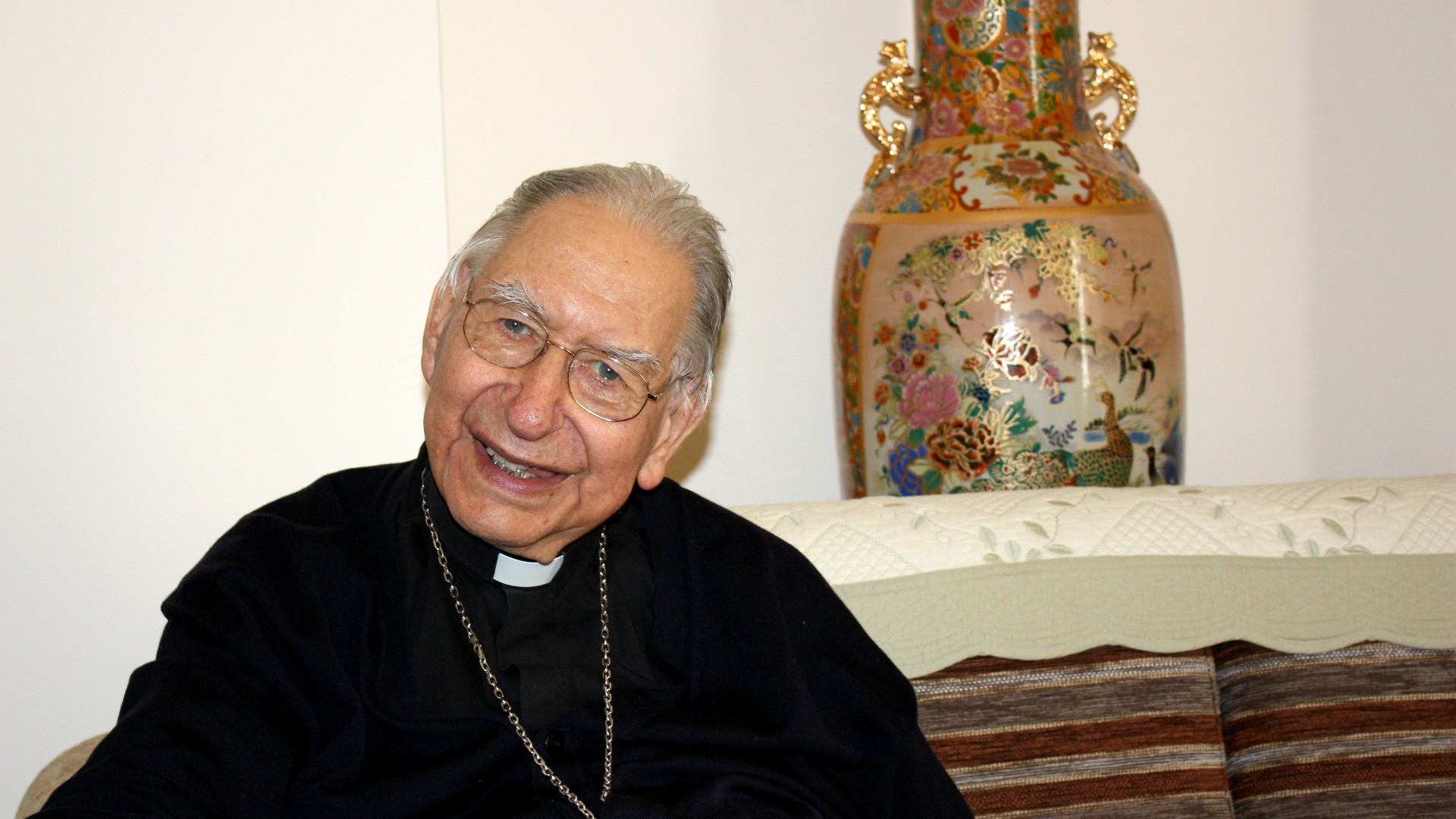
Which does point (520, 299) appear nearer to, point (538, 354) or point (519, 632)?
point (538, 354)

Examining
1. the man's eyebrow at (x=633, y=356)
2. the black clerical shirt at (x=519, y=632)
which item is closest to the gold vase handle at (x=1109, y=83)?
the man's eyebrow at (x=633, y=356)

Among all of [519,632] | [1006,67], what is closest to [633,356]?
[519,632]

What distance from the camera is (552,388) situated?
1457 millimetres

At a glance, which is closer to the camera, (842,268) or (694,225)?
(694,225)

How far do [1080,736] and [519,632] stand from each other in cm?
84

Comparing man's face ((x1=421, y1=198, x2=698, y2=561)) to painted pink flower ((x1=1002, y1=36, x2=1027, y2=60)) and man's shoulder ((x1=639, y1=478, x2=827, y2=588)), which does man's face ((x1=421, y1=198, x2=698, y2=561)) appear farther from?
painted pink flower ((x1=1002, y1=36, x2=1027, y2=60))

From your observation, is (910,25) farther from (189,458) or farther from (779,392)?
(189,458)

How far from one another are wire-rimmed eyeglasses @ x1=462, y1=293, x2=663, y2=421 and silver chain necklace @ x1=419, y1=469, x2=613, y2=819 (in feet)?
0.81

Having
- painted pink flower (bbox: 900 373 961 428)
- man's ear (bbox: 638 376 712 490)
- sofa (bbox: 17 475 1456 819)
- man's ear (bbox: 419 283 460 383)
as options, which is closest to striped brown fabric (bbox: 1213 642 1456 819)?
sofa (bbox: 17 475 1456 819)

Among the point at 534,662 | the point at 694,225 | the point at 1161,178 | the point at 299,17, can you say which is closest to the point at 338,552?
the point at 534,662

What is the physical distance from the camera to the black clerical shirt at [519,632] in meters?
1.52

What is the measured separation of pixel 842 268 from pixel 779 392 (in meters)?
0.40

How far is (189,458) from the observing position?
6.84 ft

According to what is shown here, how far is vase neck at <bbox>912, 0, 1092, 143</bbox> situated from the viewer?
216cm
